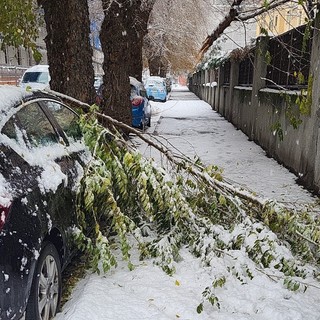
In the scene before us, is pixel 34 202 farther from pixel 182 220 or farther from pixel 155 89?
pixel 155 89

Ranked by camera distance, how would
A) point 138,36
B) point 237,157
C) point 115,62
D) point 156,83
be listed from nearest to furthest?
point 237,157, point 115,62, point 138,36, point 156,83

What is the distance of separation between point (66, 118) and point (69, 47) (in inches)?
104

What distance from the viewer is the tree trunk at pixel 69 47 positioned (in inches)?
237

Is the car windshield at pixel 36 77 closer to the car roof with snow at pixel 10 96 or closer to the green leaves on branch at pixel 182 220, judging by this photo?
the green leaves on branch at pixel 182 220

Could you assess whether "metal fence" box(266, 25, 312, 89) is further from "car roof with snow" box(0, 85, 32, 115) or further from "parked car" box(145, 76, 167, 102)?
"parked car" box(145, 76, 167, 102)

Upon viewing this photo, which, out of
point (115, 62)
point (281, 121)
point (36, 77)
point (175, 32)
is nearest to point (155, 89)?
point (175, 32)

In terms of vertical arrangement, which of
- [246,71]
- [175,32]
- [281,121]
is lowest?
[281,121]

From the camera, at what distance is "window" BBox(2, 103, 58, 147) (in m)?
2.72

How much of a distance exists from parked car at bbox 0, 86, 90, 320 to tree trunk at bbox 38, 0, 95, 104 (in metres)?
2.78

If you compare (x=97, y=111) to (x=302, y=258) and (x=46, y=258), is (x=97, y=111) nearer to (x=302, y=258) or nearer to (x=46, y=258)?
(x=46, y=258)

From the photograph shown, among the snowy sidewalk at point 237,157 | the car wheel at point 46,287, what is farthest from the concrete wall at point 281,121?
the car wheel at point 46,287

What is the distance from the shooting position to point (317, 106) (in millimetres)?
5984

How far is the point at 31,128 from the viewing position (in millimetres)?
3010

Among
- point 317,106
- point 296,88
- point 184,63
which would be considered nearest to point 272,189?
point 317,106
